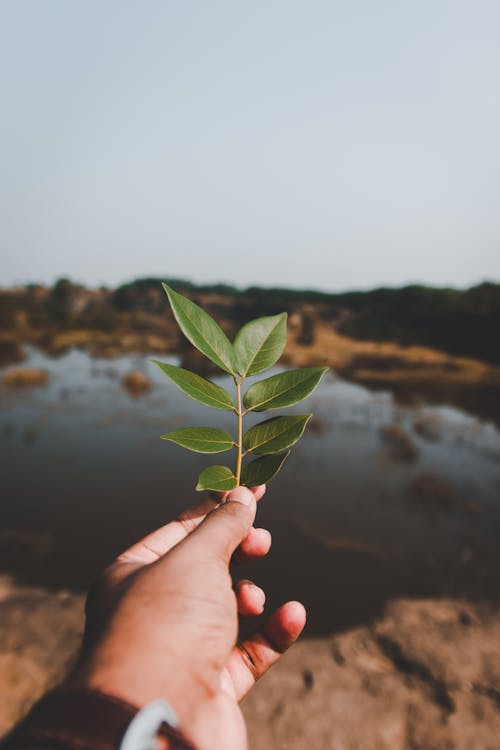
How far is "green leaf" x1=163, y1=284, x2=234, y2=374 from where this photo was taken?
116 cm

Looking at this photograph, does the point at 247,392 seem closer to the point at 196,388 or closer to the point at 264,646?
the point at 196,388

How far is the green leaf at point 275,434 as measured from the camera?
125 centimetres

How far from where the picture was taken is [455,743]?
3961 mm

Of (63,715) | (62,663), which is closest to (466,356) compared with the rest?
(62,663)

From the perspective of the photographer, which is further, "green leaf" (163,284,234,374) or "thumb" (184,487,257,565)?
"thumb" (184,487,257,565)

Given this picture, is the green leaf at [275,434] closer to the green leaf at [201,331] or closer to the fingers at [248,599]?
the green leaf at [201,331]

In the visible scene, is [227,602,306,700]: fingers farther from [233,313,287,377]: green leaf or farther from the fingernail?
[233,313,287,377]: green leaf

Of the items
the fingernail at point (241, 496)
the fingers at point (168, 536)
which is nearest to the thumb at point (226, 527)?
the fingernail at point (241, 496)

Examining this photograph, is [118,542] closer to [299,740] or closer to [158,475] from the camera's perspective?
[158,475]

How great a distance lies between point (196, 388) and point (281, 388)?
0.29 metres

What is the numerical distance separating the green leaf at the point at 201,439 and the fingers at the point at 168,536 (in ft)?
1.05

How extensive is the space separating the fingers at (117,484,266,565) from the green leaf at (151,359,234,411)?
451 mm

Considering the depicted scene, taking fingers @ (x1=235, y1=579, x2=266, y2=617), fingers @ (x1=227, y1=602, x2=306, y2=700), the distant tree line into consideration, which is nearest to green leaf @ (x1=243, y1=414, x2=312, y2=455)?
fingers @ (x1=235, y1=579, x2=266, y2=617)

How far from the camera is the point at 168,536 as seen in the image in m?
1.70
